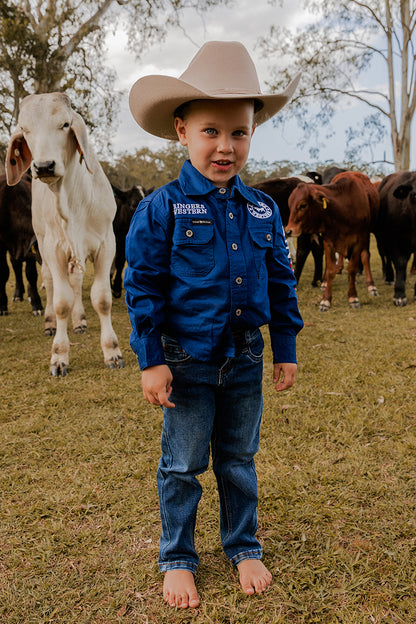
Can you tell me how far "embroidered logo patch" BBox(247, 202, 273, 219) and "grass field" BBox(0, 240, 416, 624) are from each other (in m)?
1.39

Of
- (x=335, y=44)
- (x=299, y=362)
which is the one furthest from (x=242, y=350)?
(x=335, y=44)

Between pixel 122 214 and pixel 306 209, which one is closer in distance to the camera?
pixel 306 209

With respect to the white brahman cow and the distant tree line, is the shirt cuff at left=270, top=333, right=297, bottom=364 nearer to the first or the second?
the white brahman cow

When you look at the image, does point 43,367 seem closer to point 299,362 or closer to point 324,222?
point 299,362

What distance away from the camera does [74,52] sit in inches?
651

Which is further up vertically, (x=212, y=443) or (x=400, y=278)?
(x=400, y=278)

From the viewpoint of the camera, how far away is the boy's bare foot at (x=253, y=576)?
1.88 metres

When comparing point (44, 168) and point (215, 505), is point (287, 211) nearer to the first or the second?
point (44, 168)

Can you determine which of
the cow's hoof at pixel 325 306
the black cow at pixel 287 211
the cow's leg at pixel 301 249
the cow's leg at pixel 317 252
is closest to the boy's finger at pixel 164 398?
the cow's hoof at pixel 325 306

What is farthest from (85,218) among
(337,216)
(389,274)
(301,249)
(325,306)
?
(389,274)

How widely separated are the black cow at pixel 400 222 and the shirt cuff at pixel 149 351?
18.6ft

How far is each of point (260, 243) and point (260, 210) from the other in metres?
0.14

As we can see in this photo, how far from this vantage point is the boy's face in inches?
65.5

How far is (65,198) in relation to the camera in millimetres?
4105
